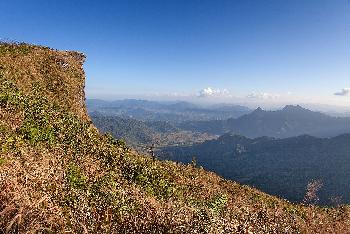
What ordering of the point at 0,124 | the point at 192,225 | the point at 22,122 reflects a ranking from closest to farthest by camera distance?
the point at 192,225
the point at 0,124
the point at 22,122

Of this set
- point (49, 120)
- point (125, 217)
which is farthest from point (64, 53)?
point (125, 217)

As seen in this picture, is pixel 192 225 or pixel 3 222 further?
pixel 192 225

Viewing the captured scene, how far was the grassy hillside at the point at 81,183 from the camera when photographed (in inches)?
282

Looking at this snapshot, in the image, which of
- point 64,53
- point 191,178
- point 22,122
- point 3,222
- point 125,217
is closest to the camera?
point 3,222

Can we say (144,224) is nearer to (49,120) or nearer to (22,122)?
(22,122)

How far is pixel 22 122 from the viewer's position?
2084 centimetres

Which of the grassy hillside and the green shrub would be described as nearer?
the grassy hillside

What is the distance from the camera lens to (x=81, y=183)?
39.7 feet

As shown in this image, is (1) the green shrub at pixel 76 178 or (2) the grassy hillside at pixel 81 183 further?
(1) the green shrub at pixel 76 178

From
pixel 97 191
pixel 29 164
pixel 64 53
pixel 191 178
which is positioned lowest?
pixel 191 178

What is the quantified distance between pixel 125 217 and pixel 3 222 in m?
3.00

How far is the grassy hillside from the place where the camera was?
23.5 feet

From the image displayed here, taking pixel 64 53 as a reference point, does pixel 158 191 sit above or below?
below

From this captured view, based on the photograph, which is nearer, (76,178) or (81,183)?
(81,183)
